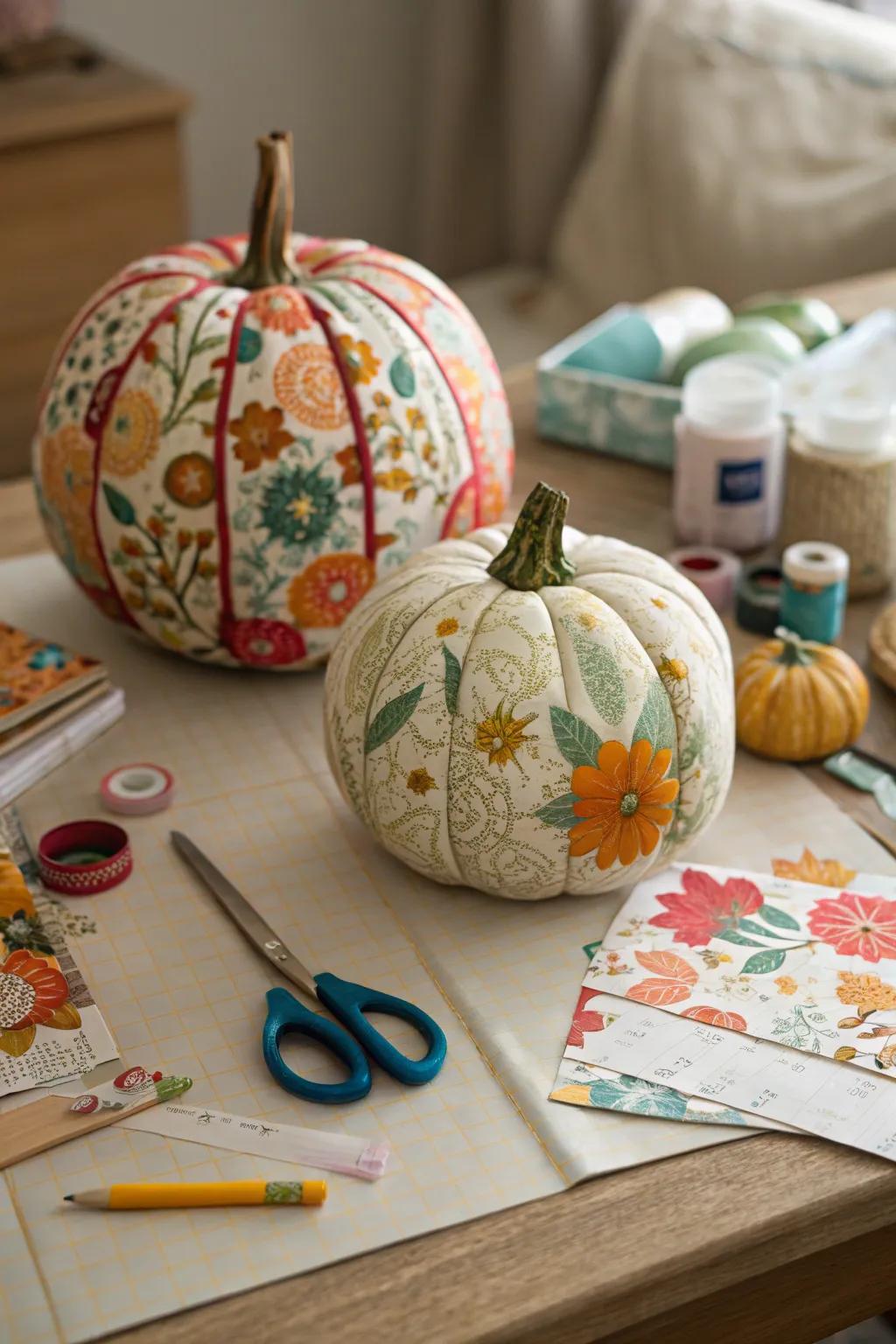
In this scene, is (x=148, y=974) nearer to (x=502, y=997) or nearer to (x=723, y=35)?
(x=502, y=997)

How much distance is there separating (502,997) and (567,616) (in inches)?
7.8

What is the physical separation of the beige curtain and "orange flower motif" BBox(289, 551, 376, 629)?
6.56ft

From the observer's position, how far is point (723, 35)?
7.44 ft

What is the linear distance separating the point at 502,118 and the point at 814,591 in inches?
89.0

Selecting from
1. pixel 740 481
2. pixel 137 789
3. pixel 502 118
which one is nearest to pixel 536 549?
pixel 137 789

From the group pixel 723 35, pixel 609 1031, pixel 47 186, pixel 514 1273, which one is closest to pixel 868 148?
pixel 723 35

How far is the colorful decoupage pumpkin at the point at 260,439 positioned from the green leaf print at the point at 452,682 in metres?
0.22

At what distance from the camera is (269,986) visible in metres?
0.77

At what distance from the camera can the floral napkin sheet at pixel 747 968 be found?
0.70m

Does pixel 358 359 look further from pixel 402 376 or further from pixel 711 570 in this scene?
pixel 711 570

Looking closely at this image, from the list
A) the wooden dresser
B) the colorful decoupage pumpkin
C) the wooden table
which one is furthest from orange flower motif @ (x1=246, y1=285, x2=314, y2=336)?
the wooden dresser

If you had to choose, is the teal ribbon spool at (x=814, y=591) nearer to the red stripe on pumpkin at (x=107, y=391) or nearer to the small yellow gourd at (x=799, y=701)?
the small yellow gourd at (x=799, y=701)

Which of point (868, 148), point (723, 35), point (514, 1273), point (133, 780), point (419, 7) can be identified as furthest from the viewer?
point (419, 7)

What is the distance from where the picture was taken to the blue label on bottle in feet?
3.77
